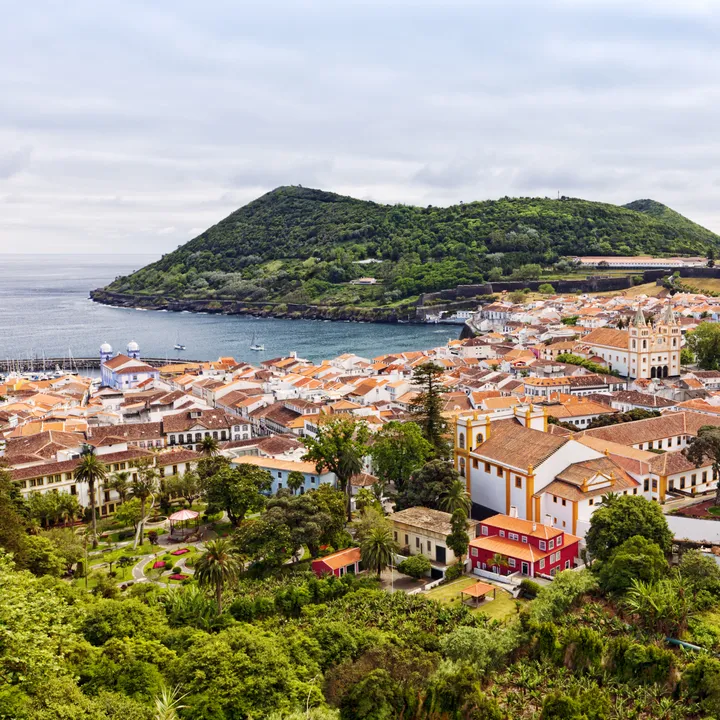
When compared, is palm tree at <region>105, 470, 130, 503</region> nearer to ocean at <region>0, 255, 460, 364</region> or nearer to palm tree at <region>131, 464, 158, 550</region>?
palm tree at <region>131, 464, 158, 550</region>

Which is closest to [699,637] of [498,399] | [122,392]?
[498,399]

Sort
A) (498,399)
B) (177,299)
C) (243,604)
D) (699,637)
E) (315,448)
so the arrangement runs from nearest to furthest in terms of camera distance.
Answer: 1. (699,637)
2. (243,604)
3. (315,448)
4. (498,399)
5. (177,299)

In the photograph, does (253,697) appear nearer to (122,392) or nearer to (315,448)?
(315,448)

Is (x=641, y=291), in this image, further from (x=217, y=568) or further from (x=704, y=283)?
(x=217, y=568)

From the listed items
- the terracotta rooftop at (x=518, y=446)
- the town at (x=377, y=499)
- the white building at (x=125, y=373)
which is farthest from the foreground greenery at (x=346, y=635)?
the white building at (x=125, y=373)

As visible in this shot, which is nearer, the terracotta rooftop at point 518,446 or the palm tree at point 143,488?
the terracotta rooftop at point 518,446

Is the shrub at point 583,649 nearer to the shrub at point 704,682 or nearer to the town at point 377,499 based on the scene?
the town at point 377,499
